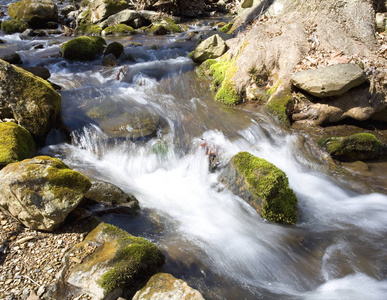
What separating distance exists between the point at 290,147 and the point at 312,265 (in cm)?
355

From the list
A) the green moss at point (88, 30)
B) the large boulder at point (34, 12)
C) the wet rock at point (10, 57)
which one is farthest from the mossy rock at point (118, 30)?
the wet rock at point (10, 57)

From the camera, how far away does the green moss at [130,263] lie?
325 centimetres

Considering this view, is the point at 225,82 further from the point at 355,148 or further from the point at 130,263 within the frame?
the point at 130,263

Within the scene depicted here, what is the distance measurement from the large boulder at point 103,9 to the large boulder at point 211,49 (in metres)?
12.0

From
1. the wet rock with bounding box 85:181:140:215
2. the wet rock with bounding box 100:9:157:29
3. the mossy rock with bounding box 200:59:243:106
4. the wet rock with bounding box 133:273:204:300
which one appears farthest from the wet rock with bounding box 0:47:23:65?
the wet rock with bounding box 133:273:204:300

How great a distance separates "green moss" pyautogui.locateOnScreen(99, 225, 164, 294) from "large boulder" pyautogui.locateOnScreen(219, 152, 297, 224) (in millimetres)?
2088

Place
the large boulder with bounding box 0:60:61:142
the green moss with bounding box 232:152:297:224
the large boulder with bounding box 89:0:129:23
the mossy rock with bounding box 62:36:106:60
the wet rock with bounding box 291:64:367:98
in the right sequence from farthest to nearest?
the large boulder with bounding box 89:0:129:23 < the mossy rock with bounding box 62:36:106:60 < the wet rock with bounding box 291:64:367:98 < the large boulder with bounding box 0:60:61:142 < the green moss with bounding box 232:152:297:224

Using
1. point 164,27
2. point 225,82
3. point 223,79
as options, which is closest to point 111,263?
point 225,82

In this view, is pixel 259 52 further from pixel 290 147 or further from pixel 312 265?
pixel 312 265

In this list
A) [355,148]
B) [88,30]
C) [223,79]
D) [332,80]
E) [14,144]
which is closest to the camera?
[14,144]

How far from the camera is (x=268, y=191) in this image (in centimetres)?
484

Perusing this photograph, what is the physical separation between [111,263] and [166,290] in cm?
74

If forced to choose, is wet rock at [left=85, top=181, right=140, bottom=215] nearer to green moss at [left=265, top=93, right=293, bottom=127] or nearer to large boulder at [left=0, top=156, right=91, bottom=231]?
large boulder at [left=0, top=156, right=91, bottom=231]

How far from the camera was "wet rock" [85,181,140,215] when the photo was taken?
477cm
